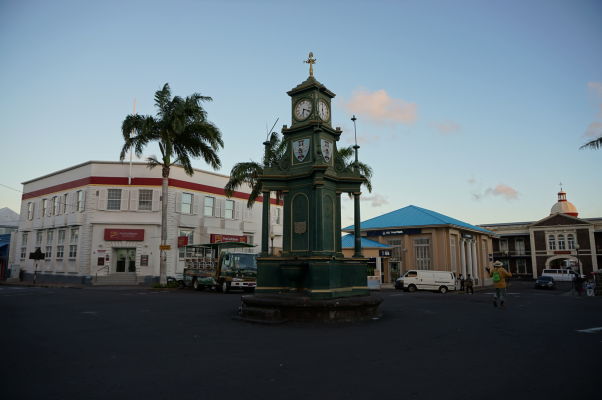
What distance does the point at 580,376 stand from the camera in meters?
5.41

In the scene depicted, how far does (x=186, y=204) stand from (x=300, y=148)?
24678mm

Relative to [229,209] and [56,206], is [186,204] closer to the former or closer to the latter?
[229,209]

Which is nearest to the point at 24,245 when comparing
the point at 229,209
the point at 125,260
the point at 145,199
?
the point at 125,260

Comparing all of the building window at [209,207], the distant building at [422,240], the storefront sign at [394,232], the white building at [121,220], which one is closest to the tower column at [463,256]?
the distant building at [422,240]

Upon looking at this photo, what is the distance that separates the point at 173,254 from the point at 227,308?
21293mm

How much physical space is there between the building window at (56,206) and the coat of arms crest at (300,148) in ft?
108

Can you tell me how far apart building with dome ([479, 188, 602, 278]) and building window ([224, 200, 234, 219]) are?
33.6 metres

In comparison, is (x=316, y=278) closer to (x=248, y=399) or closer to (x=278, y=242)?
(x=248, y=399)

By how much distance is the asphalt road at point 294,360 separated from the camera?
15.7 feet

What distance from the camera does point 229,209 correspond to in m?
38.8

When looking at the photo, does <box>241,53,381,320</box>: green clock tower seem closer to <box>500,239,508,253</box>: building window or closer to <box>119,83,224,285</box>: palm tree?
<box>119,83,224,285</box>: palm tree

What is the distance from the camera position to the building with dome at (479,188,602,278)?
55.1 metres

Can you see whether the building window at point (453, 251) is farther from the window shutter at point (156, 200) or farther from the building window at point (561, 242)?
the building window at point (561, 242)

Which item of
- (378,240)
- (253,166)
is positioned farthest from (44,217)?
(378,240)
